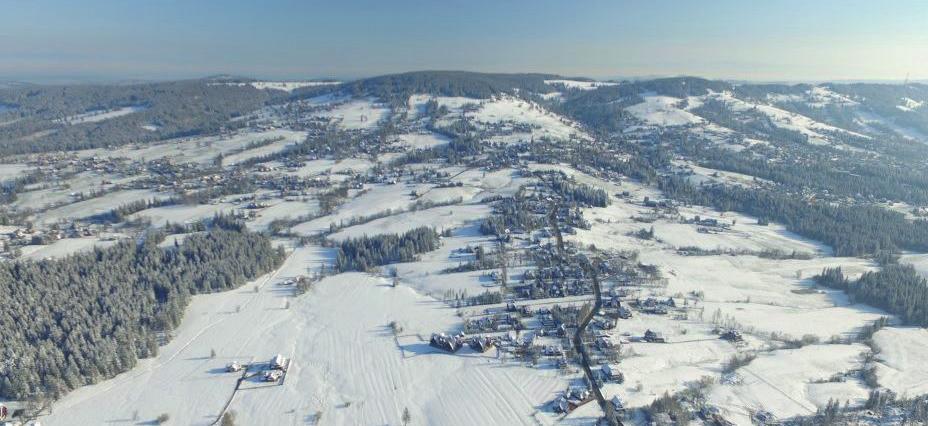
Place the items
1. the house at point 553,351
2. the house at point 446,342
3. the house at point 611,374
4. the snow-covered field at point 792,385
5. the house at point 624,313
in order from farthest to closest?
the house at point 624,313
the house at point 446,342
the house at point 553,351
the house at point 611,374
the snow-covered field at point 792,385

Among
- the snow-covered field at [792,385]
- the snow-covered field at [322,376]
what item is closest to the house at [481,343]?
the snow-covered field at [322,376]

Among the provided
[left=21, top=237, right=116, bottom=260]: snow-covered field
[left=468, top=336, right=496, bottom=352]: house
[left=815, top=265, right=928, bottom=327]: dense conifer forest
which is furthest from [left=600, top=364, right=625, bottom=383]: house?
[left=21, top=237, right=116, bottom=260]: snow-covered field

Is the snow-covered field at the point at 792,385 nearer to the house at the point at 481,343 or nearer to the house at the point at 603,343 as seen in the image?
the house at the point at 603,343

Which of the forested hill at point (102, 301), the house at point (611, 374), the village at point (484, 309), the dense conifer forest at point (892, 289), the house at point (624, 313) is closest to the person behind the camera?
the village at point (484, 309)

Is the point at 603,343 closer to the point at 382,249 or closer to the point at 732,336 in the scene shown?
the point at 732,336

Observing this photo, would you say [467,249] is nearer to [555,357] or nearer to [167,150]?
[555,357]

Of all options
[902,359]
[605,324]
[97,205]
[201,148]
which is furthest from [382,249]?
[201,148]
